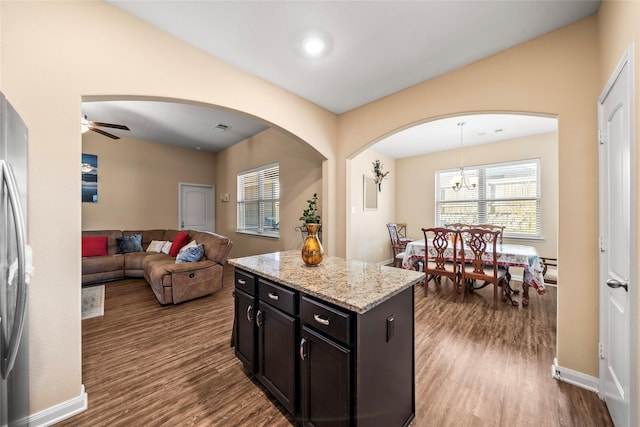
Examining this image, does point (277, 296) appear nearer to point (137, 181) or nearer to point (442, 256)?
point (442, 256)

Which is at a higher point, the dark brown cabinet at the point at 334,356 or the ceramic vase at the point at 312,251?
the ceramic vase at the point at 312,251

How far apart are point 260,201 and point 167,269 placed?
2.60 metres

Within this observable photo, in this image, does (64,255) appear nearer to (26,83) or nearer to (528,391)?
(26,83)

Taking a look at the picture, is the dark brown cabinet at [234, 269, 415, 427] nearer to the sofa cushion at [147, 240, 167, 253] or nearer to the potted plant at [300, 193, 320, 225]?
the potted plant at [300, 193, 320, 225]

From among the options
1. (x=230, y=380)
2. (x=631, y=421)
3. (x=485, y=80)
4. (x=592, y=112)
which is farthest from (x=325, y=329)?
(x=485, y=80)

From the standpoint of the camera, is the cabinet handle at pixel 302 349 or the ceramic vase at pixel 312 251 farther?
the ceramic vase at pixel 312 251

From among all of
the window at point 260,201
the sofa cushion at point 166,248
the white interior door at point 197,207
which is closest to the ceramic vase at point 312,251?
the window at point 260,201

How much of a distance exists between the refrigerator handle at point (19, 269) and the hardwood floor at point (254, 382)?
2.64 ft

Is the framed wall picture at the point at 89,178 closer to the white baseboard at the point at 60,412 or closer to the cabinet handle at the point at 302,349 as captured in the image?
the white baseboard at the point at 60,412

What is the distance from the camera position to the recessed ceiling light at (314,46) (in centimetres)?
213

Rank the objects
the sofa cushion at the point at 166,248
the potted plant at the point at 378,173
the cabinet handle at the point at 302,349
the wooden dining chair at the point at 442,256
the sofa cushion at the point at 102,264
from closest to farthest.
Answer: the cabinet handle at the point at 302,349 → the wooden dining chair at the point at 442,256 → the sofa cushion at the point at 102,264 → the sofa cushion at the point at 166,248 → the potted plant at the point at 378,173

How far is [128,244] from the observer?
4.85 m

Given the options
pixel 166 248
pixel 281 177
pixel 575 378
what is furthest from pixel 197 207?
pixel 575 378

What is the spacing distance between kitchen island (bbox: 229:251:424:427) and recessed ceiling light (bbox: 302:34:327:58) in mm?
1949
